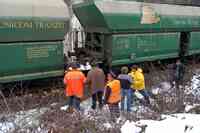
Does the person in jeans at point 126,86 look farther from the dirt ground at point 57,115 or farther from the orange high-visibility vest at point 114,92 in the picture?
the dirt ground at point 57,115

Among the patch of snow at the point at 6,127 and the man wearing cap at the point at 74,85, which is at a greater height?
the man wearing cap at the point at 74,85

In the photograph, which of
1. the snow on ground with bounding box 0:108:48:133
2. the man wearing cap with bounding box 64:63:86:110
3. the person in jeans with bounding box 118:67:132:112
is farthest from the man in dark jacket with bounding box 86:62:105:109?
the snow on ground with bounding box 0:108:48:133

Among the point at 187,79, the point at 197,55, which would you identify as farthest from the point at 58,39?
the point at 197,55

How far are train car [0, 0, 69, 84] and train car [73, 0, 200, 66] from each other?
2.08 m

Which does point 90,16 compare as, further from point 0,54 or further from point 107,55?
point 0,54

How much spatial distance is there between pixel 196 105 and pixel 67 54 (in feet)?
19.1

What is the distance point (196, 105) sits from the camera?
336 inches

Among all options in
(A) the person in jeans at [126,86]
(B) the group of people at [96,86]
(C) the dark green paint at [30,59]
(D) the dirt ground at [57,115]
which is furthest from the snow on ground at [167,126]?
(C) the dark green paint at [30,59]

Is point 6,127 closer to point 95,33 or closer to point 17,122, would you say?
point 17,122

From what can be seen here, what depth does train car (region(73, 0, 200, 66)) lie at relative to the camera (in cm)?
1287

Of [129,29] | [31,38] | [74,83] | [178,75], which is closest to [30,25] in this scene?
[31,38]

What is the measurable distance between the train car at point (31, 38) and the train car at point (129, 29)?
2.08m

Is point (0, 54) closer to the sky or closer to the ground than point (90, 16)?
closer to the ground

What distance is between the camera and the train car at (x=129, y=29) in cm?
1287
